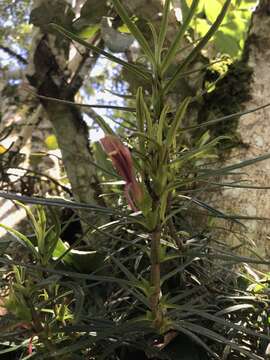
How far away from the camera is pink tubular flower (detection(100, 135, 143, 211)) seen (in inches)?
18.9

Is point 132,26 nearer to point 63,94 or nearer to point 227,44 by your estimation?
point 63,94

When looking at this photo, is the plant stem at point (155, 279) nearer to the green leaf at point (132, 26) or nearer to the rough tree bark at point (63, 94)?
the green leaf at point (132, 26)

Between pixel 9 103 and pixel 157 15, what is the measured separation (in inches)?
38.4

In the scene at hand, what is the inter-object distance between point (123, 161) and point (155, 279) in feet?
0.43

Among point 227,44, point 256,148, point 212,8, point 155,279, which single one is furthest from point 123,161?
point 212,8

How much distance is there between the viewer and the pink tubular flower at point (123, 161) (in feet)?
1.57

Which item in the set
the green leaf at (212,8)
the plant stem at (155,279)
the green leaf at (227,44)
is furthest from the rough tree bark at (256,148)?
the plant stem at (155,279)

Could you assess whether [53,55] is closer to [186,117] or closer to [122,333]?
[186,117]

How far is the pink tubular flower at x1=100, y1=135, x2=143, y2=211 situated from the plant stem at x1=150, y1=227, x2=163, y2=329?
0.05 m

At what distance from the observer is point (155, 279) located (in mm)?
526

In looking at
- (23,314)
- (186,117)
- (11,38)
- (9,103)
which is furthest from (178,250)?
(11,38)

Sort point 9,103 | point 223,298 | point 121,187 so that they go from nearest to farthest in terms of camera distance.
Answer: point 223,298 → point 121,187 → point 9,103

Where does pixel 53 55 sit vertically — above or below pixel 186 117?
above

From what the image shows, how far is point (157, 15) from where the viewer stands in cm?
125
